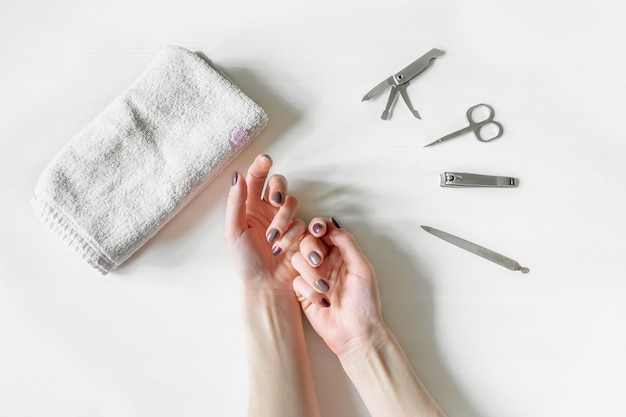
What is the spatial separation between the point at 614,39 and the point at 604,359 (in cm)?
58

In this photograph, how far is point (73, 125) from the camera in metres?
0.95

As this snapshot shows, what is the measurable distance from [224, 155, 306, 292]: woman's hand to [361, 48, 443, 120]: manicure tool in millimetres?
232

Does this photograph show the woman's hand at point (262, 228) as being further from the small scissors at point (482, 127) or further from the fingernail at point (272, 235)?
the small scissors at point (482, 127)

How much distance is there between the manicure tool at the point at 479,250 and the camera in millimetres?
917

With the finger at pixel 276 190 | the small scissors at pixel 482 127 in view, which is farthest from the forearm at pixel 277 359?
the small scissors at pixel 482 127

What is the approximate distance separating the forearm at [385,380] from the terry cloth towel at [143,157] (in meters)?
0.38

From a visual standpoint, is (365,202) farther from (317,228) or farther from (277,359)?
(277,359)

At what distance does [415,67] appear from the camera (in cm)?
95

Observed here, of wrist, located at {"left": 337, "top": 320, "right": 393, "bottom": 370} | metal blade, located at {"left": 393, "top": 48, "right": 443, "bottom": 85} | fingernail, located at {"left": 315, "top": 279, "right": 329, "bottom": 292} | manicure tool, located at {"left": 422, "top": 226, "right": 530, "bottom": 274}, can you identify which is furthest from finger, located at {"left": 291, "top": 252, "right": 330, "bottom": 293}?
metal blade, located at {"left": 393, "top": 48, "right": 443, "bottom": 85}

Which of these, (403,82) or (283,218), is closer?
(283,218)

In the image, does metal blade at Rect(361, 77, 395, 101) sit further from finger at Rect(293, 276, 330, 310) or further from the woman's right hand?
finger at Rect(293, 276, 330, 310)

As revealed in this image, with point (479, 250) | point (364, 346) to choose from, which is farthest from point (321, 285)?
point (479, 250)

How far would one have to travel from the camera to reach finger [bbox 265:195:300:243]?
2.69 feet

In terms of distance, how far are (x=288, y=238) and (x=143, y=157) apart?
28cm
